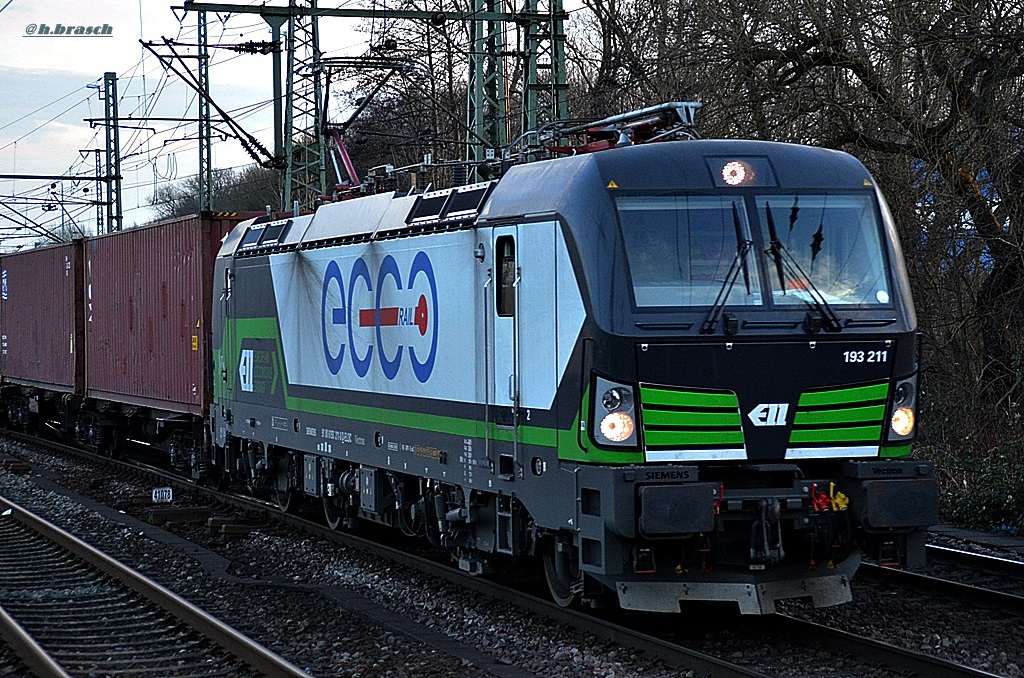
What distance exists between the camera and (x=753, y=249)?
861cm

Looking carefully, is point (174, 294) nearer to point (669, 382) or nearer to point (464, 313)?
point (464, 313)

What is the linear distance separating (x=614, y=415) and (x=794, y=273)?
151 centimetres

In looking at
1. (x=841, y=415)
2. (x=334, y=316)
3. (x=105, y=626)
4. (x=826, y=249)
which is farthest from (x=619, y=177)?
(x=105, y=626)

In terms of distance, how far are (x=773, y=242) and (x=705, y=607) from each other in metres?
2.82

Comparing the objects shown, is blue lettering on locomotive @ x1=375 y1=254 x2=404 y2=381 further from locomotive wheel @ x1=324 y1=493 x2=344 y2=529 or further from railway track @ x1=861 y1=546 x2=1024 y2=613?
railway track @ x1=861 y1=546 x2=1024 y2=613

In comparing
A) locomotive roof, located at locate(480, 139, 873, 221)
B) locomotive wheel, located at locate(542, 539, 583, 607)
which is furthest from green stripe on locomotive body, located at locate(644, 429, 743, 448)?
locomotive roof, located at locate(480, 139, 873, 221)

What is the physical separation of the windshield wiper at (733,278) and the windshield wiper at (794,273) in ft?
0.54

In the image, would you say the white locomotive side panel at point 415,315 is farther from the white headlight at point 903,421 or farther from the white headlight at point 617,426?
the white headlight at point 903,421

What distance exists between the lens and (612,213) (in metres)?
8.45

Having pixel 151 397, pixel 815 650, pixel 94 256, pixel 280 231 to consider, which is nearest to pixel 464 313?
pixel 815 650

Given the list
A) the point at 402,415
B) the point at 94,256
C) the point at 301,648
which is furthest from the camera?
the point at 94,256

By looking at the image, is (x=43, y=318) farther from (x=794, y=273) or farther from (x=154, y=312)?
(x=794, y=273)

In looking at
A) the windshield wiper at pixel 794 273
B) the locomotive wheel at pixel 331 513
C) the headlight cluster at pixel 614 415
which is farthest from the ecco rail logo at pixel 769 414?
the locomotive wheel at pixel 331 513

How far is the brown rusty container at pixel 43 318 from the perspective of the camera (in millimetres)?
24172
